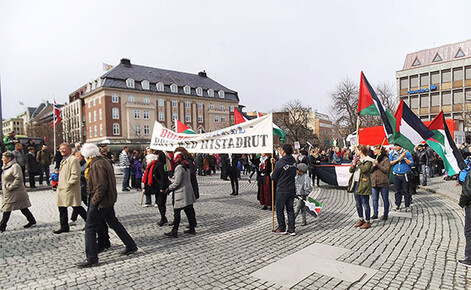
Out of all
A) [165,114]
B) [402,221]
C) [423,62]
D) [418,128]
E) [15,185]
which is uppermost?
[423,62]

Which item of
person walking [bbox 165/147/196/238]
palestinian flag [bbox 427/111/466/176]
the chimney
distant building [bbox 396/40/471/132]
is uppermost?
the chimney

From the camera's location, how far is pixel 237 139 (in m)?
6.98

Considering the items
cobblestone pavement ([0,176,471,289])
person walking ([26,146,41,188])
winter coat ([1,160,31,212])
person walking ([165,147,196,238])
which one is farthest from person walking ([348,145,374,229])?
person walking ([26,146,41,188])

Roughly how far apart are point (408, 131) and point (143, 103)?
59.0m

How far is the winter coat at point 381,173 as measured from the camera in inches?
274

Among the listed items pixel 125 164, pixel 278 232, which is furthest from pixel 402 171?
pixel 125 164

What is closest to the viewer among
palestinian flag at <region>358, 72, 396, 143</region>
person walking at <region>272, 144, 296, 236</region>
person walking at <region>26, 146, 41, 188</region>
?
person walking at <region>272, 144, 296, 236</region>

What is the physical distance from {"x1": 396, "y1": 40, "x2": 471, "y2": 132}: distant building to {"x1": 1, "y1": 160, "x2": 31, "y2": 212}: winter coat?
60.3 meters

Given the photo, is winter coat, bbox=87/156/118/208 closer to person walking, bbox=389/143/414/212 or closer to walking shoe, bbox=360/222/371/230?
walking shoe, bbox=360/222/371/230

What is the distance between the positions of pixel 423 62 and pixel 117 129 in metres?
62.1

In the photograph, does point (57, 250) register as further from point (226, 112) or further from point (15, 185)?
point (226, 112)

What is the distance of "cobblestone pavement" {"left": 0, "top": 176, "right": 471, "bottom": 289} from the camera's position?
4.04 m

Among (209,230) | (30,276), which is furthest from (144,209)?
(30,276)

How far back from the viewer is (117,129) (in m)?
57.7
